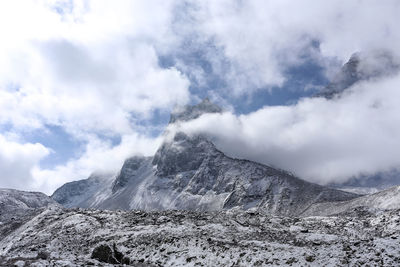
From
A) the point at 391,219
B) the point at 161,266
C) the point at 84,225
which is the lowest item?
the point at 161,266

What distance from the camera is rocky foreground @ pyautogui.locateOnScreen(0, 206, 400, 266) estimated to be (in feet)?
96.8

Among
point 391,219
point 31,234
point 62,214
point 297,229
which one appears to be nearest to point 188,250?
point 297,229

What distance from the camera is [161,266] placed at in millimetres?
37188

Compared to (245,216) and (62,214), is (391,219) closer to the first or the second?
(245,216)

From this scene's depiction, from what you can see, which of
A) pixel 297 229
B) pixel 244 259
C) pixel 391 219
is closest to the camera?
pixel 244 259

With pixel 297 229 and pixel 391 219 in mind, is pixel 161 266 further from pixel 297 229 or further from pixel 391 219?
pixel 391 219

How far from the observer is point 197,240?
41312 mm

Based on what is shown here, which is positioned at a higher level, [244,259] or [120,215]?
[120,215]

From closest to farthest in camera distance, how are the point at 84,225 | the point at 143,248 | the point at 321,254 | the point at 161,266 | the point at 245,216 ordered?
the point at 321,254, the point at 161,266, the point at 143,248, the point at 84,225, the point at 245,216

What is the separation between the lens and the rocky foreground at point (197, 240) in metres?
29.5

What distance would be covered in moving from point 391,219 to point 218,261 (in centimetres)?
4891

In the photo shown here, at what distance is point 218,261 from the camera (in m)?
34.1

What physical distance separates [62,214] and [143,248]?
114 feet

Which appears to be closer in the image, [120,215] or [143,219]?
[143,219]
